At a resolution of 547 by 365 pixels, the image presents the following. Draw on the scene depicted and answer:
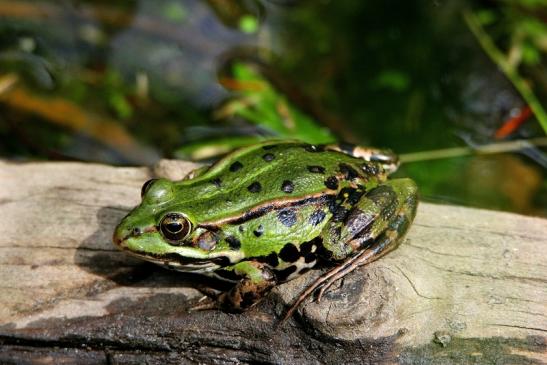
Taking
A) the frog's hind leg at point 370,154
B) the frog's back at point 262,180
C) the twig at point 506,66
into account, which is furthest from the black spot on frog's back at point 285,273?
the twig at point 506,66

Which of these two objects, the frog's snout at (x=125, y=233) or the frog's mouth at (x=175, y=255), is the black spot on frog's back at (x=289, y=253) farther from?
the frog's snout at (x=125, y=233)

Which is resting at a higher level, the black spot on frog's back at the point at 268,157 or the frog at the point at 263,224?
the black spot on frog's back at the point at 268,157

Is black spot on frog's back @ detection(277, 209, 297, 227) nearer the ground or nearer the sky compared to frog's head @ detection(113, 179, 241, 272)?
nearer the sky

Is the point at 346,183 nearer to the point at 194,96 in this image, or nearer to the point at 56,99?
the point at 194,96

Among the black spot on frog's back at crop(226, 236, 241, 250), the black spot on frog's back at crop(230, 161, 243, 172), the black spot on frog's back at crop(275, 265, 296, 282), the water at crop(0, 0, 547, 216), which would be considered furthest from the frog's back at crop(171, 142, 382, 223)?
the water at crop(0, 0, 547, 216)

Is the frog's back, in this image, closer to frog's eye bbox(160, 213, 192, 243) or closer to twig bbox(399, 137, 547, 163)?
frog's eye bbox(160, 213, 192, 243)

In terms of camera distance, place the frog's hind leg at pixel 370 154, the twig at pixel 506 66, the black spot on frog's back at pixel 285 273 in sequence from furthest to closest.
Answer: the twig at pixel 506 66 < the frog's hind leg at pixel 370 154 < the black spot on frog's back at pixel 285 273

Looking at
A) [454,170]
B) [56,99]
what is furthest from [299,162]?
[56,99]
